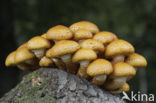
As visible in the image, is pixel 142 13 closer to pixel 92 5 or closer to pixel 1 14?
pixel 92 5

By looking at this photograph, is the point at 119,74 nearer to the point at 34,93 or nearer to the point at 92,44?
the point at 92,44

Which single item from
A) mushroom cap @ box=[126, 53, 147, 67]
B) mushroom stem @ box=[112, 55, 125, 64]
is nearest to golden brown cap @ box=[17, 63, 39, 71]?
mushroom stem @ box=[112, 55, 125, 64]

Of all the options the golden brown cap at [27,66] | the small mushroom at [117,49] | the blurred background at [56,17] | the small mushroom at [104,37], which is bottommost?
the blurred background at [56,17]

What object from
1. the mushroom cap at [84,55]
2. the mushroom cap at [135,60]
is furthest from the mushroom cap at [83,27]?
the mushroom cap at [135,60]

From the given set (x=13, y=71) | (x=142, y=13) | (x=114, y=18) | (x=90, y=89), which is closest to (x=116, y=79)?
(x=90, y=89)

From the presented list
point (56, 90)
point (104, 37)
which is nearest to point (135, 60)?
point (104, 37)

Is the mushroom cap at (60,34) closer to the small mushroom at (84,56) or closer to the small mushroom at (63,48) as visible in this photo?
the small mushroom at (63,48)

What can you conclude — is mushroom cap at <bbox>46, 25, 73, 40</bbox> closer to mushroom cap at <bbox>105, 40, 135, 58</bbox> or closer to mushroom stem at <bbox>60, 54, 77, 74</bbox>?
mushroom stem at <bbox>60, 54, 77, 74</bbox>
